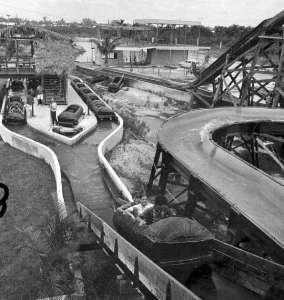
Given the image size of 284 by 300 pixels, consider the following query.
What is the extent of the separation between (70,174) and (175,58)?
63480mm

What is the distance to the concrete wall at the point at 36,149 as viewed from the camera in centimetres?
1801

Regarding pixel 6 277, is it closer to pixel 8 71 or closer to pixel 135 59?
pixel 8 71

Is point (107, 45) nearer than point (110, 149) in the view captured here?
No

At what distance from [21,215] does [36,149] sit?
7222 millimetres

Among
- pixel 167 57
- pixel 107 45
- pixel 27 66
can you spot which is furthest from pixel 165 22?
pixel 27 66

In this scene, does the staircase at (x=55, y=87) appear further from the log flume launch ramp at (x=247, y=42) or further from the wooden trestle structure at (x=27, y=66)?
the log flume launch ramp at (x=247, y=42)

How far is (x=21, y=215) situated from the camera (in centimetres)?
1595

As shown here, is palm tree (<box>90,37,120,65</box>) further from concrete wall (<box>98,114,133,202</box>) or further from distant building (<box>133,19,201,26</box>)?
concrete wall (<box>98,114,133,202</box>)

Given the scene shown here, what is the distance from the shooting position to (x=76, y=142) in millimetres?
24156

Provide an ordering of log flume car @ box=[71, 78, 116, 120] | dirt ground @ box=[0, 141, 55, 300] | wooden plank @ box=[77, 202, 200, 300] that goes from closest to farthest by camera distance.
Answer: wooden plank @ box=[77, 202, 200, 300]
dirt ground @ box=[0, 141, 55, 300]
log flume car @ box=[71, 78, 116, 120]

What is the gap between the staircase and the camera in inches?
1313

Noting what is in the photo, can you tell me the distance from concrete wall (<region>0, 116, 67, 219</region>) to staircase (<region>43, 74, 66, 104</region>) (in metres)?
7.96

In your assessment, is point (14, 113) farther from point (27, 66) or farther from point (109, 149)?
point (27, 66)

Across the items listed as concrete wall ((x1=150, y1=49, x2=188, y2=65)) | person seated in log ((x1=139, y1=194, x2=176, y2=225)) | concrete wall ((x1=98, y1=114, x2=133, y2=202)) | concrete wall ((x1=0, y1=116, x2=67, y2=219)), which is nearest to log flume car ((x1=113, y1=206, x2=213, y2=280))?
person seated in log ((x1=139, y1=194, x2=176, y2=225))
